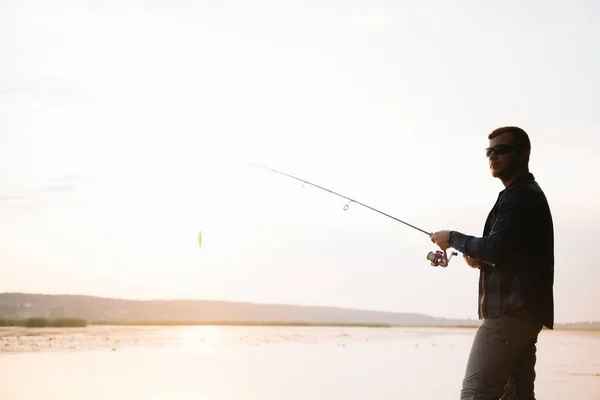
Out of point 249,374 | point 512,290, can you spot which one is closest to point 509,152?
point 512,290

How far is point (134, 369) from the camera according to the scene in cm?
1476

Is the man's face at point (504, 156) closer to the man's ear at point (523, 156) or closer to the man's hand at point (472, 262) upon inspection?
the man's ear at point (523, 156)

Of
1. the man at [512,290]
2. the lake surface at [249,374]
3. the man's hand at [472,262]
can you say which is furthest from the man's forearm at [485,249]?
the lake surface at [249,374]

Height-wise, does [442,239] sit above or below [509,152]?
below

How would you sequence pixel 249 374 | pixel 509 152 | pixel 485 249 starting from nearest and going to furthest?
pixel 485 249
pixel 509 152
pixel 249 374

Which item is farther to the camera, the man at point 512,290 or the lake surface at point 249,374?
the lake surface at point 249,374

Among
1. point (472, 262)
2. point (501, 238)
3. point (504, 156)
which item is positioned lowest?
point (472, 262)

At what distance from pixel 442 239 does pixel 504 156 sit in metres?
0.57

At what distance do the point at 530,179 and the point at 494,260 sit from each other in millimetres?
565

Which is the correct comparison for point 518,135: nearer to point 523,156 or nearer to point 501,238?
point 523,156

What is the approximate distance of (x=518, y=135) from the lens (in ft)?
16.1

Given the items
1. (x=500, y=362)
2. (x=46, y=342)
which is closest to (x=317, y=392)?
(x=500, y=362)

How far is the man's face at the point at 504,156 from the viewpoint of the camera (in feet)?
16.1

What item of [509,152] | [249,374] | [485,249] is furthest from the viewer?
[249,374]
